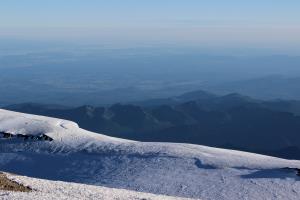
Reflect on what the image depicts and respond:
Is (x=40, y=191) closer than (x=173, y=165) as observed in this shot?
Yes

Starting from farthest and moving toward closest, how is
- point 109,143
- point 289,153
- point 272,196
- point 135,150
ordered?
point 289,153 → point 109,143 → point 135,150 → point 272,196

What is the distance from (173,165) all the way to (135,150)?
907 centimetres

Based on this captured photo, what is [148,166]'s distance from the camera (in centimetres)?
7175

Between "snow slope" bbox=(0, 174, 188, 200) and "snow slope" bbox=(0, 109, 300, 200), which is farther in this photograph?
"snow slope" bbox=(0, 109, 300, 200)

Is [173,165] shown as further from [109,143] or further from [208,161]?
[109,143]

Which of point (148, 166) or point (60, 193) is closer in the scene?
point (60, 193)

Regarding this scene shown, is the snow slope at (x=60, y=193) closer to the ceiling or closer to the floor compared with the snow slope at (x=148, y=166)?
closer to the ceiling

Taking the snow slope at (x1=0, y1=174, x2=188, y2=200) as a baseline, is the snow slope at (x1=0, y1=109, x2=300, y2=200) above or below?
below

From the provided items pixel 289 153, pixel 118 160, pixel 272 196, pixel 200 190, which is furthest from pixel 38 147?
pixel 289 153

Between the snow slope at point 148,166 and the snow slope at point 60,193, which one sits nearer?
the snow slope at point 60,193

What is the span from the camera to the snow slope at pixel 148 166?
6197cm

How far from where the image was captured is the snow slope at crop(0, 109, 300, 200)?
61969mm

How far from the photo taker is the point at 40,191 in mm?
42688

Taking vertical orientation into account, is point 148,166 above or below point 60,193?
below
